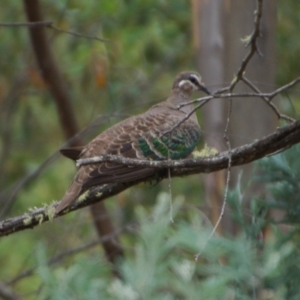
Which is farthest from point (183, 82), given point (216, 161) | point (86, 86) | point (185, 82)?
point (216, 161)

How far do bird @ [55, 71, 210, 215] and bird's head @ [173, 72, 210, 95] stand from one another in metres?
0.73

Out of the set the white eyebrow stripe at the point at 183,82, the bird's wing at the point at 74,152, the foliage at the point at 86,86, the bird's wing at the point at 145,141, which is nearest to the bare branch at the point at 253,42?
the bird's wing at the point at 145,141

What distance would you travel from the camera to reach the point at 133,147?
6191 mm

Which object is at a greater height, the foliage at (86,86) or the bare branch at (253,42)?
the bare branch at (253,42)

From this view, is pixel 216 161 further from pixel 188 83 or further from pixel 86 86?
pixel 86 86

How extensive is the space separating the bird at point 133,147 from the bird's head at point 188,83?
28.8 inches

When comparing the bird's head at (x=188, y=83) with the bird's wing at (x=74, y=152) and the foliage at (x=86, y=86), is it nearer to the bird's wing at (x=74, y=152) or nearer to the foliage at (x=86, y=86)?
the foliage at (x=86, y=86)

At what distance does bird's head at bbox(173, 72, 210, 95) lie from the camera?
771 centimetres

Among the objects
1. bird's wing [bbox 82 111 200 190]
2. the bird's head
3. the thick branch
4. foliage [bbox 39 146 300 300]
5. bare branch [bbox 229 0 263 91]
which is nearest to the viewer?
foliage [bbox 39 146 300 300]

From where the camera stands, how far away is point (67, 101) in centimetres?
884

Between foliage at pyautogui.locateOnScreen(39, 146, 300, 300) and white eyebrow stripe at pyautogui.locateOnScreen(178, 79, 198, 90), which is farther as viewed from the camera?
white eyebrow stripe at pyautogui.locateOnScreen(178, 79, 198, 90)

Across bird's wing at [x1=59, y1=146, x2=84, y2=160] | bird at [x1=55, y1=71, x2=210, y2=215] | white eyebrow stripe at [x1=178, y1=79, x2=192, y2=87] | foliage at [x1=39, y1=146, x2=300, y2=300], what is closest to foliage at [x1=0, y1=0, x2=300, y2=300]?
white eyebrow stripe at [x1=178, y1=79, x2=192, y2=87]

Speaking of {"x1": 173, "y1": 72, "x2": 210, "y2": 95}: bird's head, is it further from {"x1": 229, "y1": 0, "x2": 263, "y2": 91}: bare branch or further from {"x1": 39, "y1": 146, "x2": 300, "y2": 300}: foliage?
{"x1": 229, "y1": 0, "x2": 263, "y2": 91}: bare branch

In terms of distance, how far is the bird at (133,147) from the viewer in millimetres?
5562
